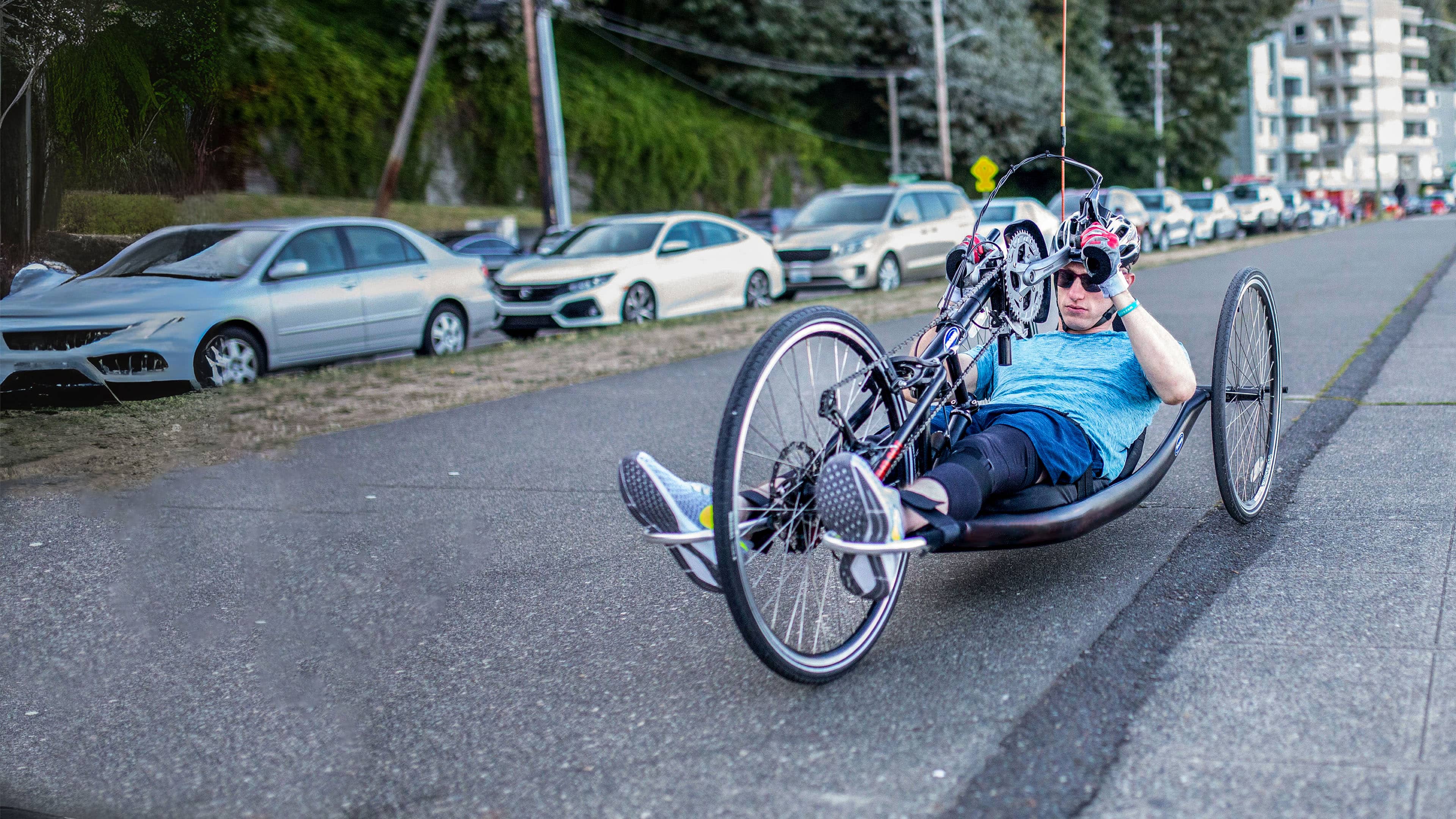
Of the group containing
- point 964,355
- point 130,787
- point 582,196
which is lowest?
point 130,787

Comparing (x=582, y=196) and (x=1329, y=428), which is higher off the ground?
(x=582, y=196)

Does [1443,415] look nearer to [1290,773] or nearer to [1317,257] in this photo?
[1290,773]

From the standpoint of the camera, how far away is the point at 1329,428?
6348 millimetres

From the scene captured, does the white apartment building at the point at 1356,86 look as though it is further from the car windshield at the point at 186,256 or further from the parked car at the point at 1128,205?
the car windshield at the point at 186,256

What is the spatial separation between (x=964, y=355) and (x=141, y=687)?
2.52m

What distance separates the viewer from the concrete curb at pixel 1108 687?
2.63 m

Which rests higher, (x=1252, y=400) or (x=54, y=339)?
(x=54, y=339)

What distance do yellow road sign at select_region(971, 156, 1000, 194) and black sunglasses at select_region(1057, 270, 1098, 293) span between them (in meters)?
28.4

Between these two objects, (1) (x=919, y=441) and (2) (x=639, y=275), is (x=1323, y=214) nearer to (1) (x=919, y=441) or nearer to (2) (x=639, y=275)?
(2) (x=639, y=275)

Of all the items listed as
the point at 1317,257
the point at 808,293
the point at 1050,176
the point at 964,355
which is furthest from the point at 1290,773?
the point at 1050,176

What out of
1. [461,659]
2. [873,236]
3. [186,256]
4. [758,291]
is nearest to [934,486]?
[461,659]

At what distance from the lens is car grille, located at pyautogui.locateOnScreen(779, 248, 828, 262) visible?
18453mm

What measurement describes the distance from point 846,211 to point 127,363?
1642 cm

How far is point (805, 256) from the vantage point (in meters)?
18.6
